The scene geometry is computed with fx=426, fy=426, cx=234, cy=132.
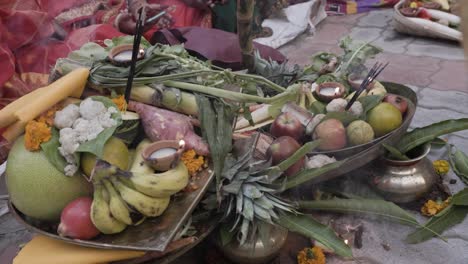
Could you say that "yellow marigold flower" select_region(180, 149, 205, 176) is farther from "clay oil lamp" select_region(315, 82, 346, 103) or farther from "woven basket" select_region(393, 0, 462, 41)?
"woven basket" select_region(393, 0, 462, 41)

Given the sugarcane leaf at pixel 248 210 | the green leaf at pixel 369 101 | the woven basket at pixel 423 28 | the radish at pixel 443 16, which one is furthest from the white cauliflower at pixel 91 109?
the radish at pixel 443 16

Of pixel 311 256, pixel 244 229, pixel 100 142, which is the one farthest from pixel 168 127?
pixel 311 256

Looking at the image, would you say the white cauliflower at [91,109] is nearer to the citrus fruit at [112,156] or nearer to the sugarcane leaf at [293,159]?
the citrus fruit at [112,156]

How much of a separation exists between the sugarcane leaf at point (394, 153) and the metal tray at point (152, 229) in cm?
96

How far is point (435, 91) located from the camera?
3.56 metres

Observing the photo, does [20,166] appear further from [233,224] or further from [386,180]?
[386,180]

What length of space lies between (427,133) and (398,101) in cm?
23

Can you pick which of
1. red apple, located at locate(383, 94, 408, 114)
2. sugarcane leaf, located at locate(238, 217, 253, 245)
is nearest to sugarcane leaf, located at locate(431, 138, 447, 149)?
red apple, located at locate(383, 94, 408, 114)

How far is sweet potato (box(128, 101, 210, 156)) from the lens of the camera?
6.10 feet

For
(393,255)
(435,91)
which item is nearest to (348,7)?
(435,91)

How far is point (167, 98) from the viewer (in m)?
2.02

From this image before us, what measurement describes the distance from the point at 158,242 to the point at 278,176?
0.65 metres

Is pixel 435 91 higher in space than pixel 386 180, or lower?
lower

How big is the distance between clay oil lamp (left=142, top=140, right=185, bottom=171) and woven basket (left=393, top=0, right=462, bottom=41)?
363 cm
